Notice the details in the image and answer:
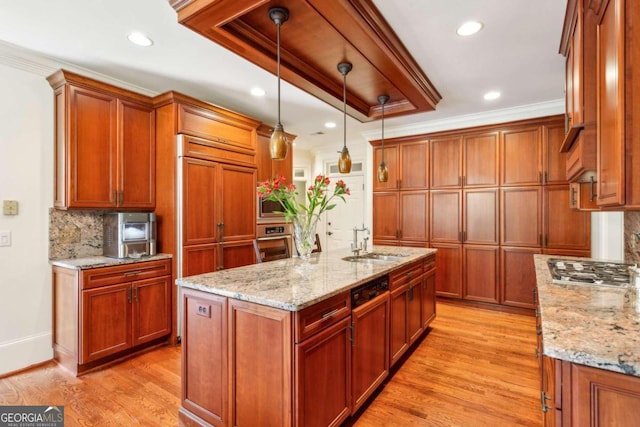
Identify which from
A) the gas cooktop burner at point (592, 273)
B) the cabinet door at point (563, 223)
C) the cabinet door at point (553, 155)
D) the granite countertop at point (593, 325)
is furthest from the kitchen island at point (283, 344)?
the cabinet door at point (553, 155)

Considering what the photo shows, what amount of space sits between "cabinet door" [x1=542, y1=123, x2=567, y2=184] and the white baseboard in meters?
5.51

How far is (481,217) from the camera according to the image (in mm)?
4277

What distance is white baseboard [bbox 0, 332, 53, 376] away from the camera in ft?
8.29

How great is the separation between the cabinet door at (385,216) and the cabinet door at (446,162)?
2.14 feet

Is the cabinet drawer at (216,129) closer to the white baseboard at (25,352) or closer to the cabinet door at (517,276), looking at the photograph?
the white baseboard at (25,352)

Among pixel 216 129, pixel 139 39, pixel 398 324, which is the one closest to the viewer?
pixel 139 39

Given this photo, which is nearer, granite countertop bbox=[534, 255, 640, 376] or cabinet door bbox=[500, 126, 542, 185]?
granite countertop bbox=[534, 255, 640, 376]

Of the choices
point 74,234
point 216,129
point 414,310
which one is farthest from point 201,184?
point 414,310

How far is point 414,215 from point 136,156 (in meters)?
3.66

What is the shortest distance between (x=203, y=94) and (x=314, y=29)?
189cm

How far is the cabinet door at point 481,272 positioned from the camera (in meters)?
4.17

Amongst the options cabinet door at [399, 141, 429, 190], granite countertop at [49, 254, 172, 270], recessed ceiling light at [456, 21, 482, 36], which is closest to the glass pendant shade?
recessed ceiling light at [456, 21, 482, 36]

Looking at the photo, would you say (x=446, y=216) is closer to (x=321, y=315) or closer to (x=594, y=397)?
(x=321, y=315)

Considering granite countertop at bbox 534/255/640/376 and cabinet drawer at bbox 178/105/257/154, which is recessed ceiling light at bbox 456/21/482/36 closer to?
granite countertop at bbox 534/255/640/376
